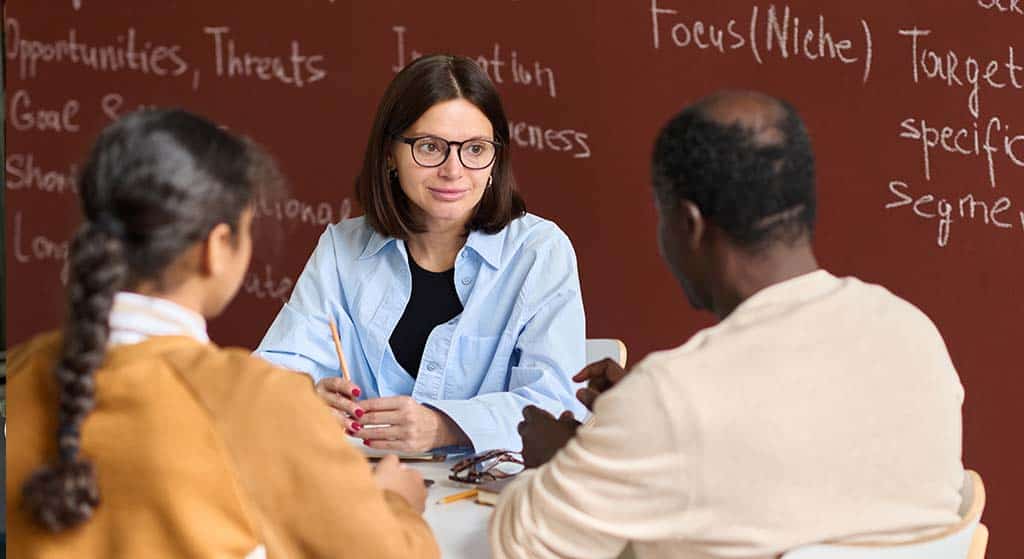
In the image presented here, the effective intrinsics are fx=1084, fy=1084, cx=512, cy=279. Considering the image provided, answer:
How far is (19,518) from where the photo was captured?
0.59m

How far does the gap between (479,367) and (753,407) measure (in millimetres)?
596

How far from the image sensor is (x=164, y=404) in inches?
22.4

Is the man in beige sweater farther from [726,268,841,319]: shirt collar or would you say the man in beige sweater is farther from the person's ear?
the person's ear

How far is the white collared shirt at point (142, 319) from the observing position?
58 cm

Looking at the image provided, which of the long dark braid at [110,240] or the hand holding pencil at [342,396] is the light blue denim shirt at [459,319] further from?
the long dark braid at [110,240]

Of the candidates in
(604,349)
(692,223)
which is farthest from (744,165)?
(604,349)

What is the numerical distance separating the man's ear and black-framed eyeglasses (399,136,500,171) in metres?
0.53

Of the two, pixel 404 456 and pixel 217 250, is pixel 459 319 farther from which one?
pixel 217 250

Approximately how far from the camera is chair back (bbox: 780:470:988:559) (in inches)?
23.4

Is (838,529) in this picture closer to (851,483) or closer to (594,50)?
(851,483)

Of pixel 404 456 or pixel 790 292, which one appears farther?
pixel 404 456

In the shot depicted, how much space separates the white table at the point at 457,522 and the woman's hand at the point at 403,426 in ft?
0.23

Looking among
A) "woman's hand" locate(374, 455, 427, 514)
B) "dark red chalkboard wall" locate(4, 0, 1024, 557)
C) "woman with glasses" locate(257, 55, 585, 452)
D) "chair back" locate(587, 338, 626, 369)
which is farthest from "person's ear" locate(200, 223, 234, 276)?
"dark red chalkboard wall" locate(4, 0, 1024, 557)

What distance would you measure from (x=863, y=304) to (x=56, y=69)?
5.30 ft
